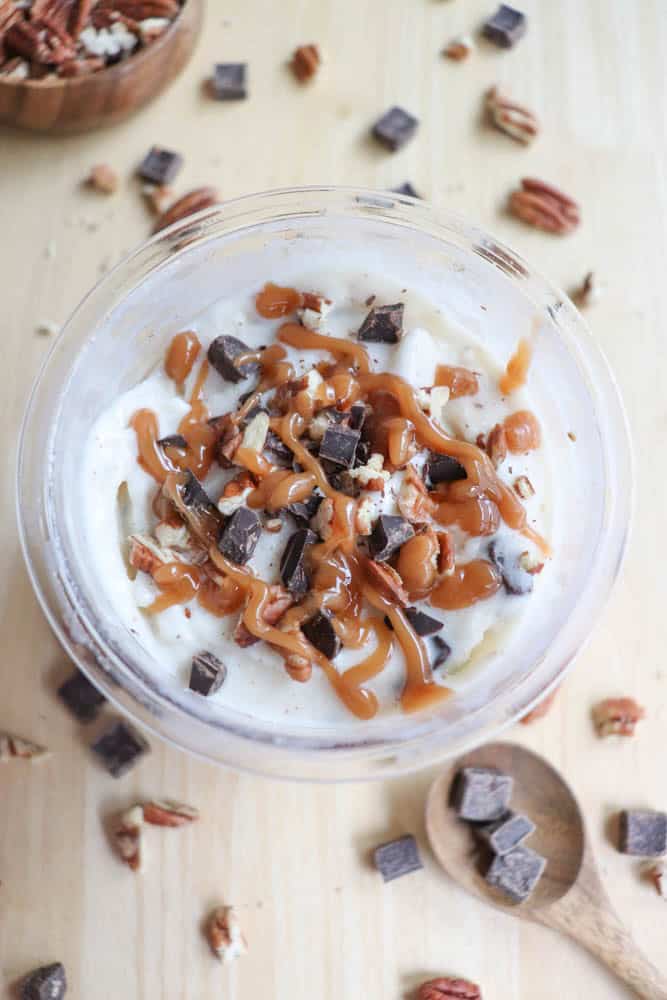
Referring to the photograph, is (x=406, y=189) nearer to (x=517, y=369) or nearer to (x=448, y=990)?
(x=517, y=369)

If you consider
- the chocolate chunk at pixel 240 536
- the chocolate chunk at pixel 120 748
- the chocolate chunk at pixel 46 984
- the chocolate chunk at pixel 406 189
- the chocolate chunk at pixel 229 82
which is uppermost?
the chocolate chunk at pixel 229 82

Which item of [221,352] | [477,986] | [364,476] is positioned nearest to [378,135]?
[221,352]

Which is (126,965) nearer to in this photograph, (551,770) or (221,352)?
(551,770)

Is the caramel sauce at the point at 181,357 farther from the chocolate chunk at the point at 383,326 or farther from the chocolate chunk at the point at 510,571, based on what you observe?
the chocolate chunk at the point at 510,571

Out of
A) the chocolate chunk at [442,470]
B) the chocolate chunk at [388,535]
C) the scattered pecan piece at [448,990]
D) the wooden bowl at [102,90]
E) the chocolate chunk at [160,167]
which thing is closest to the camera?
the chocolate chunk at [388,535]

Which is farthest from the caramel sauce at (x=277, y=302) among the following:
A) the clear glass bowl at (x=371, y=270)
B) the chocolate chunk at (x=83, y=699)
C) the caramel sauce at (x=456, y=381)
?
the chocolate chunk at (x=83, y=699)

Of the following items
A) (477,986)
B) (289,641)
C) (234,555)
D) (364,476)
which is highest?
(364,476)

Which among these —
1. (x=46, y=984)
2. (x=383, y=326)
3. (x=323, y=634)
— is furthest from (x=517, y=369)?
(x=46, y=984)
